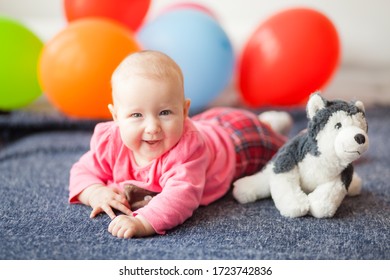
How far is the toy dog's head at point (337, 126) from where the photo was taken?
3.41 ft

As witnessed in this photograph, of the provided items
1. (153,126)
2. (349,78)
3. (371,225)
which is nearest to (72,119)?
(153,126)

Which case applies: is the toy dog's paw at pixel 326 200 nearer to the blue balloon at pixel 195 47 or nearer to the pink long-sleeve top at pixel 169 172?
the pink long-sleeve top at pixel 169 172

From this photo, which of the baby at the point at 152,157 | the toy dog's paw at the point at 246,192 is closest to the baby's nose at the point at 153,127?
the baby at the point at 152,157

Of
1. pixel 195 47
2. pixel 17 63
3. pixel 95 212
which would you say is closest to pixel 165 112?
pixel 95 212

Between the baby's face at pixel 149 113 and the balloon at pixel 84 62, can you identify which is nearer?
the baby's face at pixel 149 113

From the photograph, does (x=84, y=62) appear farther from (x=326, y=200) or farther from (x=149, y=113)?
(x=326, y=200)

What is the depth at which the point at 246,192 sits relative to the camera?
4.03ft

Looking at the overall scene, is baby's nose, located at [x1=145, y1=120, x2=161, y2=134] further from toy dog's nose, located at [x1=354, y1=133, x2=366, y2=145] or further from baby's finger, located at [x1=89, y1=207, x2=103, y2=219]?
toy dog's nose, located at [x1=354, y1=133, x2=366, y2=145]

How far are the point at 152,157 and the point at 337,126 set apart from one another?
40 cm

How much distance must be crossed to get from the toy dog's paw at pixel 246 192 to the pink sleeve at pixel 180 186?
12 centimetres

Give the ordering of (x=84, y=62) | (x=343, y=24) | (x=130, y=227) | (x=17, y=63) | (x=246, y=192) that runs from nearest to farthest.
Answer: (x=130, y=227) → (x=246, y=192) → (x=84, y=62) → (x=17, y=63) → (x=343, y=24)

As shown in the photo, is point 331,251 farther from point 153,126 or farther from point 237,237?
point 153,126

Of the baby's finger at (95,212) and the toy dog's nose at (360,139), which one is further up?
the toy dog's nose at (360,139)
